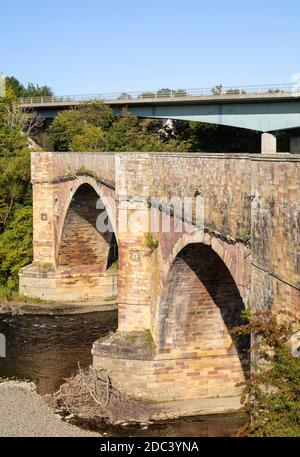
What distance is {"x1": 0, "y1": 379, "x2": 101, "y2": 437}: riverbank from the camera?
20156mm

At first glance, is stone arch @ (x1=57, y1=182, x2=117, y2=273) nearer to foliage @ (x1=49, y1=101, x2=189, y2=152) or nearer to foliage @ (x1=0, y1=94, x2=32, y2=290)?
foliage @ (x1=0, y1=94, x2=32, y2=290)

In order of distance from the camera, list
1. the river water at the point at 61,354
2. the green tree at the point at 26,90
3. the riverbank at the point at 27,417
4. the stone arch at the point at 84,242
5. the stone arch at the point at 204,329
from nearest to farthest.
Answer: the riverbank at the point at 27,417 → the river water at the point at 61,354 → the stone arch at the point at 204,329 → the stone arch at the point at 84,242 → the green tree at the point at 26,90

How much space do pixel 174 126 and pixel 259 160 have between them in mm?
32112

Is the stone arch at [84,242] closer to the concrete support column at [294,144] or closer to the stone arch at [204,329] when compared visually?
the concrete support column at [294,144]

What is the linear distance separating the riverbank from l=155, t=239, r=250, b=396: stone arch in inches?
153

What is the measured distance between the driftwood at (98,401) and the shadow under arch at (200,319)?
6.27ft

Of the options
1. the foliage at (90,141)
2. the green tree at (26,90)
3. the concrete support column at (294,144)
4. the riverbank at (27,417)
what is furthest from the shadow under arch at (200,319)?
the green tree at (26,90)

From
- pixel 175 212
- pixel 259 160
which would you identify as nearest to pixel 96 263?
pixel 175 212

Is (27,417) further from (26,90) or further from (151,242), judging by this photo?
(26,90)

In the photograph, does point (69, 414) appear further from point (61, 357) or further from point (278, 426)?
point (278, 426)

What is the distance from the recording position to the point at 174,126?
151 feet

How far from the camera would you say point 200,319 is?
75.6 ft

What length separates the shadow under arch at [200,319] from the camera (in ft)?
74.1

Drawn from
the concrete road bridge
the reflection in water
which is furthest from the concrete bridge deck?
the reflection in water
